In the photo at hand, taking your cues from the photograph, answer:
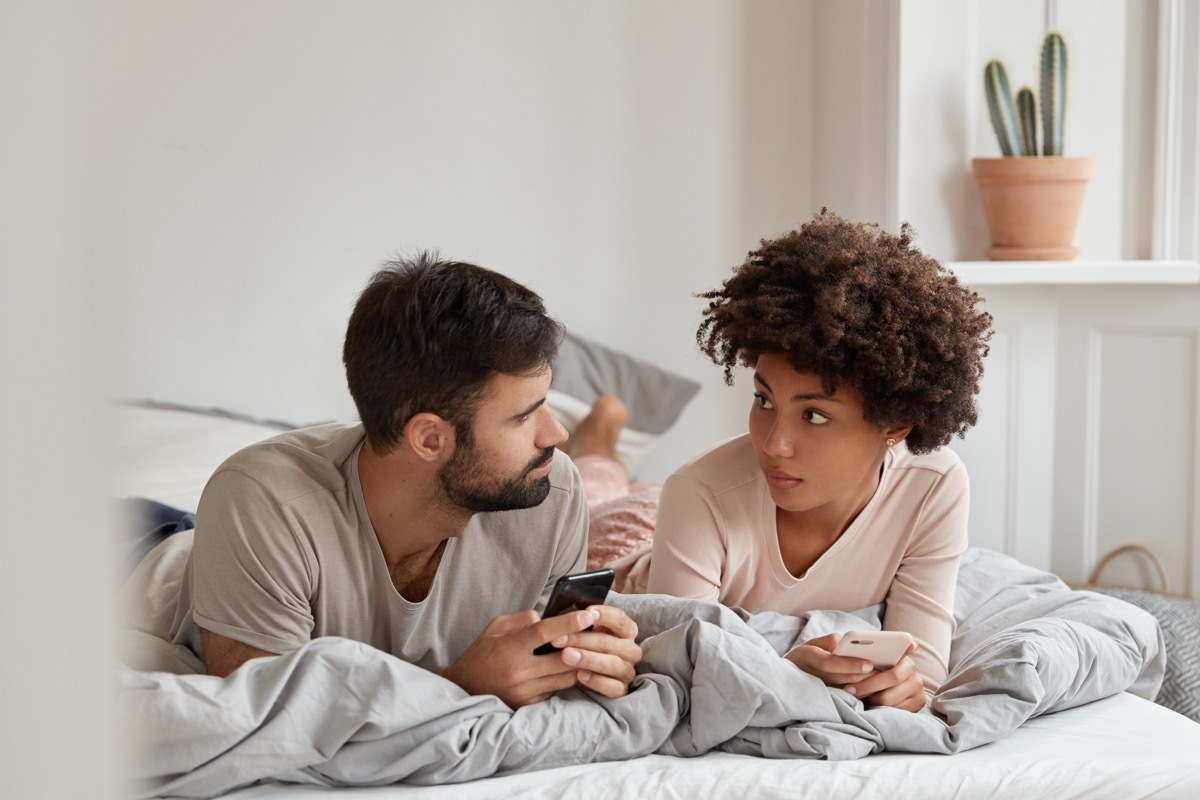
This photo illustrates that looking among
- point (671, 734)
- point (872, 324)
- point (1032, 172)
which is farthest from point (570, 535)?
A: point (1032, 172)

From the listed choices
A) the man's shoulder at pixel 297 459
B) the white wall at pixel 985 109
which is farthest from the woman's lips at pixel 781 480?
the white wall at pixel 985 109

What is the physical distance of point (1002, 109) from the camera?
2.51 metres

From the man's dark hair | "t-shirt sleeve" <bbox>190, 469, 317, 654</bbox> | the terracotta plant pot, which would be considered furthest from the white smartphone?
the terracotta plant pot

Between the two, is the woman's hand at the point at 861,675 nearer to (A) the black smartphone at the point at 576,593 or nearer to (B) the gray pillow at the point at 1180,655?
(A) the black smartphone at the point at 576,593

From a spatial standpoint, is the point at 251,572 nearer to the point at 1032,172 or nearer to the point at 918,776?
the point at 918,776

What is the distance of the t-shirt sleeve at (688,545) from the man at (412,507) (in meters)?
0.23

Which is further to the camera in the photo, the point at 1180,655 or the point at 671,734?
the point at 1180,655

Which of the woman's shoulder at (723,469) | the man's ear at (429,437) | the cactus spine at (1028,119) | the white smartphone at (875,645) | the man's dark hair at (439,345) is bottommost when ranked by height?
the white smartphone at (875,645)

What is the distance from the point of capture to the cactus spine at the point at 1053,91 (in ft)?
8.02

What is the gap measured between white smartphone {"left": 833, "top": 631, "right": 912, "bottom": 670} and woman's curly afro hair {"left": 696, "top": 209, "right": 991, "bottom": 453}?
0.30 metres

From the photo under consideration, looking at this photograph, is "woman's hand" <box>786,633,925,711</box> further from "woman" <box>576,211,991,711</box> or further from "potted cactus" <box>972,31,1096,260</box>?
"potted cactus" <box>972,31,1096,260</box>

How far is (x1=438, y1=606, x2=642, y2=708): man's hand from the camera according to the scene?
1177 mm

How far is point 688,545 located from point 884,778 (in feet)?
1.35

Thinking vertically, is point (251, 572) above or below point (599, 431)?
above
